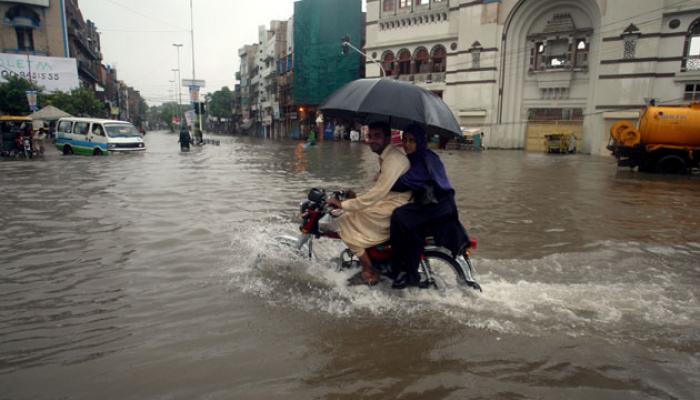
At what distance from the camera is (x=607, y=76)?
98.2ft

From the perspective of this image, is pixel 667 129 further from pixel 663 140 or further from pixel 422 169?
pixel 422 169

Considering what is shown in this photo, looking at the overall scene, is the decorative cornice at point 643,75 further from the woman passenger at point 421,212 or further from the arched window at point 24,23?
the arched window at point 24,23

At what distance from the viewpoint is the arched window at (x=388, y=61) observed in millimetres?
Result: 42219

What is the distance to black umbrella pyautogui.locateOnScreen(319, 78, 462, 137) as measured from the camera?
13.2 ft

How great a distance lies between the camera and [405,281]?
441 cm

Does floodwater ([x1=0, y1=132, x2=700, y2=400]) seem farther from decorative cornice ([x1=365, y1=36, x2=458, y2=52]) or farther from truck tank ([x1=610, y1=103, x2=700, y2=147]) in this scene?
decorative cornice ([x1=365, y1=36, x2=458, y2=52])

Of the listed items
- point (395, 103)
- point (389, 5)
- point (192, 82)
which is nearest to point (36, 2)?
point (192, 82)

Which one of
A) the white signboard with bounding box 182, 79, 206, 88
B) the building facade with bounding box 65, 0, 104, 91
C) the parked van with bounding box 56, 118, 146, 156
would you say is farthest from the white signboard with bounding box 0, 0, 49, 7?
the parked van with bounding box 56, 118, 146, 156

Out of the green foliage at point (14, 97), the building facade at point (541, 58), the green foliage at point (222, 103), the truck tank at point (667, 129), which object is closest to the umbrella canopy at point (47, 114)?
the green foliage at point (14, 97)

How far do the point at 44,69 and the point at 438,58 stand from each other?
37660mm

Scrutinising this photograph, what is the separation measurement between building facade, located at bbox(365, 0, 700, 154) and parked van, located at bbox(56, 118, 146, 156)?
26.1 metres

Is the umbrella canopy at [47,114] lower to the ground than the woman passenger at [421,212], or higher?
higher

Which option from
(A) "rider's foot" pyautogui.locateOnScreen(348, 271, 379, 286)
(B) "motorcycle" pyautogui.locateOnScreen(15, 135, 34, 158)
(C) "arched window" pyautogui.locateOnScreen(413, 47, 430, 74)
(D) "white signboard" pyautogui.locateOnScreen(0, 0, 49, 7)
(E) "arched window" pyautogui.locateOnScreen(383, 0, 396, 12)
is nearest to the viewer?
(A) "rider's foot" pyautogui.locateOnScreen(348, 271, 379, 286)

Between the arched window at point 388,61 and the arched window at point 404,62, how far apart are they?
969 mm
